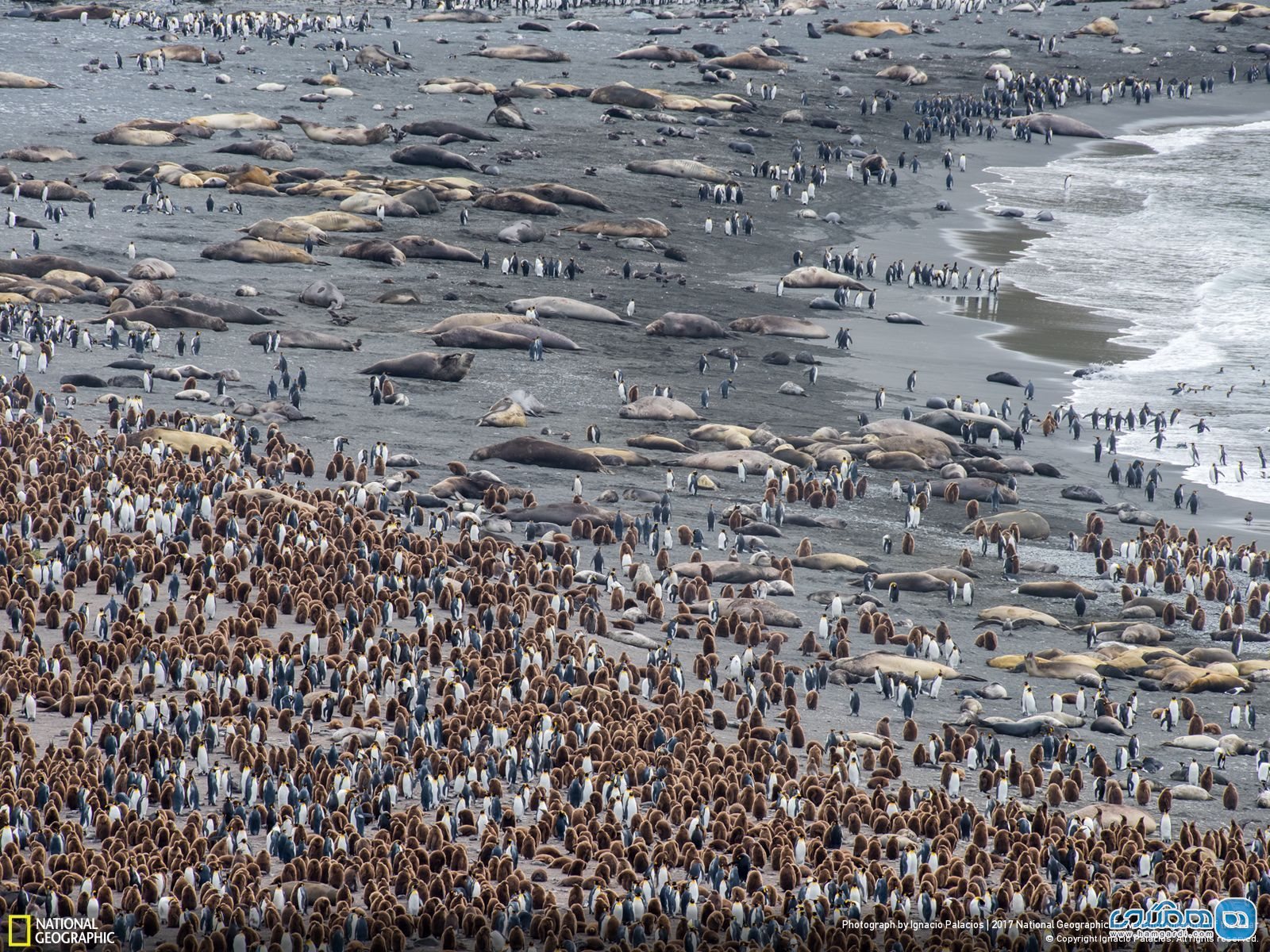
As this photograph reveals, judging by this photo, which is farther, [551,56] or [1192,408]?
[551,56]

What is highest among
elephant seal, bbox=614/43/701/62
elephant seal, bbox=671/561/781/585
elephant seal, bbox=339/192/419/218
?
elephant seal, bbox=614/43/701/62

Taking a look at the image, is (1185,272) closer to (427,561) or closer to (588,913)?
(427,561)

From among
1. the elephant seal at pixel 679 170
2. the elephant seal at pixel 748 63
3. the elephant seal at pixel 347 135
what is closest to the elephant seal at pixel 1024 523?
the elephant seal at pixel 679 170

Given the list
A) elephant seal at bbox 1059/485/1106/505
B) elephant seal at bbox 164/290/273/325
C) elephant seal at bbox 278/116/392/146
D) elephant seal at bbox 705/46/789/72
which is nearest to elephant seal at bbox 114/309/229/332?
elephant seal at bbox 164/290/273/325

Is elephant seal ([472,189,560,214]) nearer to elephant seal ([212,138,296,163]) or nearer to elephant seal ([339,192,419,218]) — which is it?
elephant seal ([339,192,419,218])

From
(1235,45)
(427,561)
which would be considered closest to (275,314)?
(427,561)
